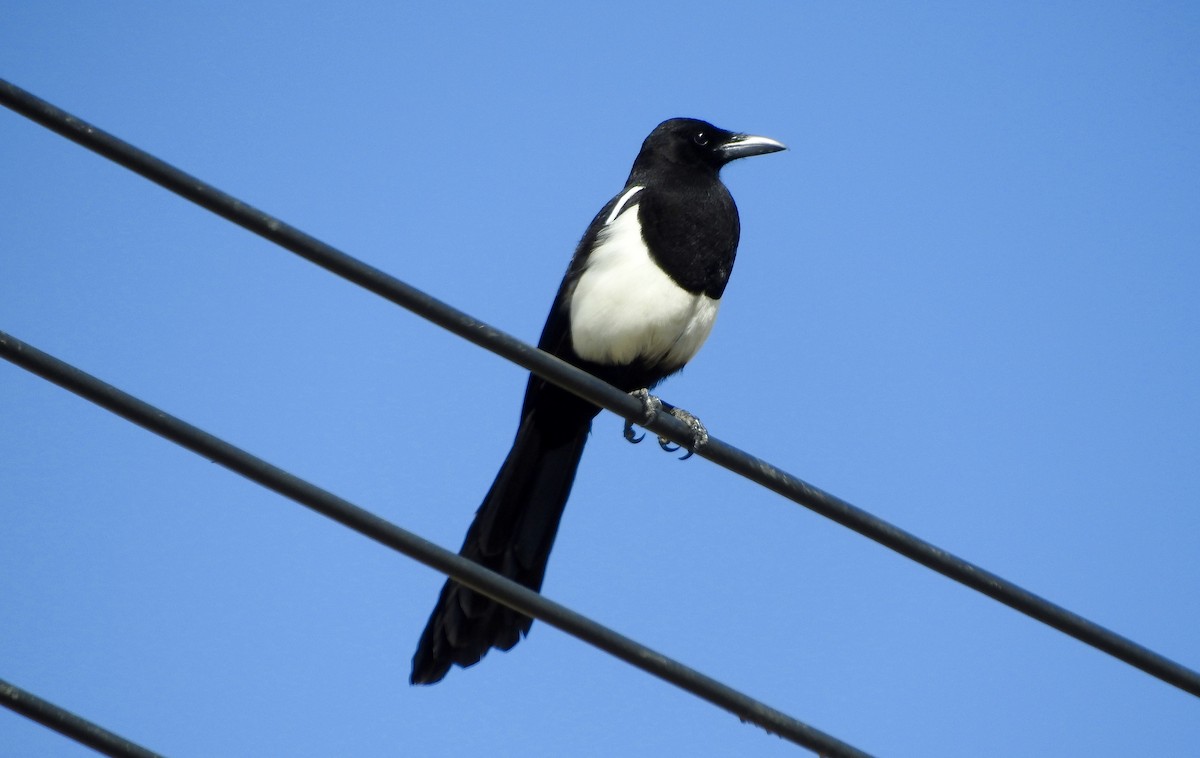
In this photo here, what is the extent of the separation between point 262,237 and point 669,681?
3.61 ft

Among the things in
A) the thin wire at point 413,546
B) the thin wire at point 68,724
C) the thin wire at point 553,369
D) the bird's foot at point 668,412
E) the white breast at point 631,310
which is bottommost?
the thin wire at point 68,724

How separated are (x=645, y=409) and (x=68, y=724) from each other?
4.53 ft

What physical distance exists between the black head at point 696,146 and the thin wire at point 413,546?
3.03 meters

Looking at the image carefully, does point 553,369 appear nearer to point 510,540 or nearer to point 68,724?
point 68,724

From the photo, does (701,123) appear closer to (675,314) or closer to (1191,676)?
(675,314)

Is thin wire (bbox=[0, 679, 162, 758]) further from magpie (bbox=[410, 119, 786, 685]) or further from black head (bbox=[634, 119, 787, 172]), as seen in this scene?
black head (bbox=[634, 119, 787, 172])

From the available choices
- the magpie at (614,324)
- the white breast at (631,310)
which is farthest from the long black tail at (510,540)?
the white breast at (631,310)

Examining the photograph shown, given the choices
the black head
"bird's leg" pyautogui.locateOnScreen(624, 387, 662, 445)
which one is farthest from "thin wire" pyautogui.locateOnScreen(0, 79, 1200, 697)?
the black head

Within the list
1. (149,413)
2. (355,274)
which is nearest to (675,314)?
(355,274)

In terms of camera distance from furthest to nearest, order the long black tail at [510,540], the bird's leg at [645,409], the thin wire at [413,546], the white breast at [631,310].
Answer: the white breast at [631,310]
the long black tail at [510,540]
the bird's leg at [645,409]
the thin wire at [413,546]

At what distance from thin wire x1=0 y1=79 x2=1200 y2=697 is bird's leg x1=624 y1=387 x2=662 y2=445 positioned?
14 cm

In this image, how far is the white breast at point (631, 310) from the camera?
14.9ft

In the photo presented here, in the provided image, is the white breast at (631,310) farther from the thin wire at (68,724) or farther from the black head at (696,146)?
the thin wire at (68,724)

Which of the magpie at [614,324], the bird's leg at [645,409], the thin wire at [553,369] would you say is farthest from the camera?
the magpie at [614,324]
